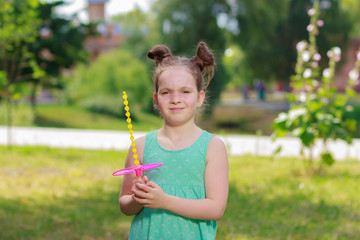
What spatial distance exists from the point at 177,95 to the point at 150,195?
0.42 metres

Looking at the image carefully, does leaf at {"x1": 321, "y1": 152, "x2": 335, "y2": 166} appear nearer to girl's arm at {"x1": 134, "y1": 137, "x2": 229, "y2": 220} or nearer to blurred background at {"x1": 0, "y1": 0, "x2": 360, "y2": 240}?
blurred background at {"x1": 0, "y1": 0, "x2": 360, "y2": 240}

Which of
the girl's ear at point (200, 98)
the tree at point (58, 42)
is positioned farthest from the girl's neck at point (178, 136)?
the tree at point (58, 42)

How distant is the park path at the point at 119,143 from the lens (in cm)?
835

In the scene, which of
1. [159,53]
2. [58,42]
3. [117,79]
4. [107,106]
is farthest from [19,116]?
[159,53]

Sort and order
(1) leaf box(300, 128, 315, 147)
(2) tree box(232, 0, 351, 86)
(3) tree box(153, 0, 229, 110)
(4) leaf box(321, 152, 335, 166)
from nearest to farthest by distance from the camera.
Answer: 1. (1) leaf box(300, 128, 315, 147)
2. (4) leaf box(321, 152, 335, 166)
3. (3) tree box(153, 0, 229, 110)
4. (2) tree box(232, 0, 351, 86)

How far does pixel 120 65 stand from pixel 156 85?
1897cm

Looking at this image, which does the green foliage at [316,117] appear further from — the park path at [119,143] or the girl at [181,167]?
the girl at [181,167]

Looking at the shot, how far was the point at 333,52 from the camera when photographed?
5957 millimetres

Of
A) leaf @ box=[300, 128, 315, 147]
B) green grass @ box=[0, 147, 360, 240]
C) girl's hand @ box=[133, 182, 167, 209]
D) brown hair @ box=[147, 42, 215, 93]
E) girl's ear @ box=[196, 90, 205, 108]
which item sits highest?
brown hair @ box=[147, 42, 215, 93]

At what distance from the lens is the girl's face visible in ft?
5.64

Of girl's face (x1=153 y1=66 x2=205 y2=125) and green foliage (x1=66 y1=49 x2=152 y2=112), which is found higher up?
green foliage (x1=66 y1=49 x2=152 y2=112)

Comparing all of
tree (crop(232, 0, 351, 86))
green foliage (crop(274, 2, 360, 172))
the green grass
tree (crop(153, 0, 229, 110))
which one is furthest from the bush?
green foliage (crop(274, 2, 360, 172))

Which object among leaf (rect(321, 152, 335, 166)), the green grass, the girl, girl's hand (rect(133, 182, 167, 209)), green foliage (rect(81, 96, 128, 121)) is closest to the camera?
girl's hand (rect(133, 182, 167, 209))

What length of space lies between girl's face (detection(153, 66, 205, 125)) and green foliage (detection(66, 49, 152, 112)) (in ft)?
57.2
